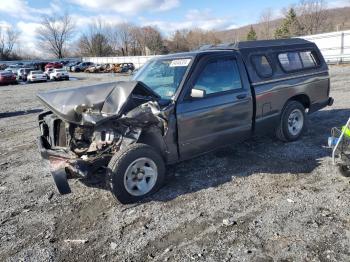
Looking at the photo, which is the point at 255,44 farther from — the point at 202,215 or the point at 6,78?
the point at 6,78

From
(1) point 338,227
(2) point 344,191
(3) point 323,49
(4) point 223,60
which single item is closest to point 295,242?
(1) point 338,227

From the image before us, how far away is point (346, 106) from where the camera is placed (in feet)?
30.7

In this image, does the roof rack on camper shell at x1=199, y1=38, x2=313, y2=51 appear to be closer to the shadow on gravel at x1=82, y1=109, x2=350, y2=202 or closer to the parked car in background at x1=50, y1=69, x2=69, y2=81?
the shadow on gravel at x1=82, y1=109, x2=350, y2=202

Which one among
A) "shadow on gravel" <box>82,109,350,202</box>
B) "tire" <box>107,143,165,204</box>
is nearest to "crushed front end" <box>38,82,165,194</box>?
"tire" <box>107,143,165,204</box>

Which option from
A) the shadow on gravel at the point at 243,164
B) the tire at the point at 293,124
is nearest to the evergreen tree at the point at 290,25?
the tire at the point at 293,124

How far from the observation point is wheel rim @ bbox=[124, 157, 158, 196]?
4227 millimetres

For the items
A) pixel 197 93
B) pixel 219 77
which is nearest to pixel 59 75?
pixel 219 77

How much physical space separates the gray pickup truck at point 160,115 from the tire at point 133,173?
0.01 m

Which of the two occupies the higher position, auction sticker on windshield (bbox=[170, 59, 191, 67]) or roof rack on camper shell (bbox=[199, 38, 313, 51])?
roof rack on camper shell (bbox=[199, 38, 313, 51])

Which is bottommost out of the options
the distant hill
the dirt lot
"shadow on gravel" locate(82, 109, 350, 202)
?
the dirt lot

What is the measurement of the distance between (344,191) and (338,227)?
941 millimetres

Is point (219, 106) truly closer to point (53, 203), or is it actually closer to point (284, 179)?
point (284, 179)

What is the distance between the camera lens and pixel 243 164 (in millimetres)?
5426

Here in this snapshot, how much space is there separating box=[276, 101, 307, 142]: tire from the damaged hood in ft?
8.88
